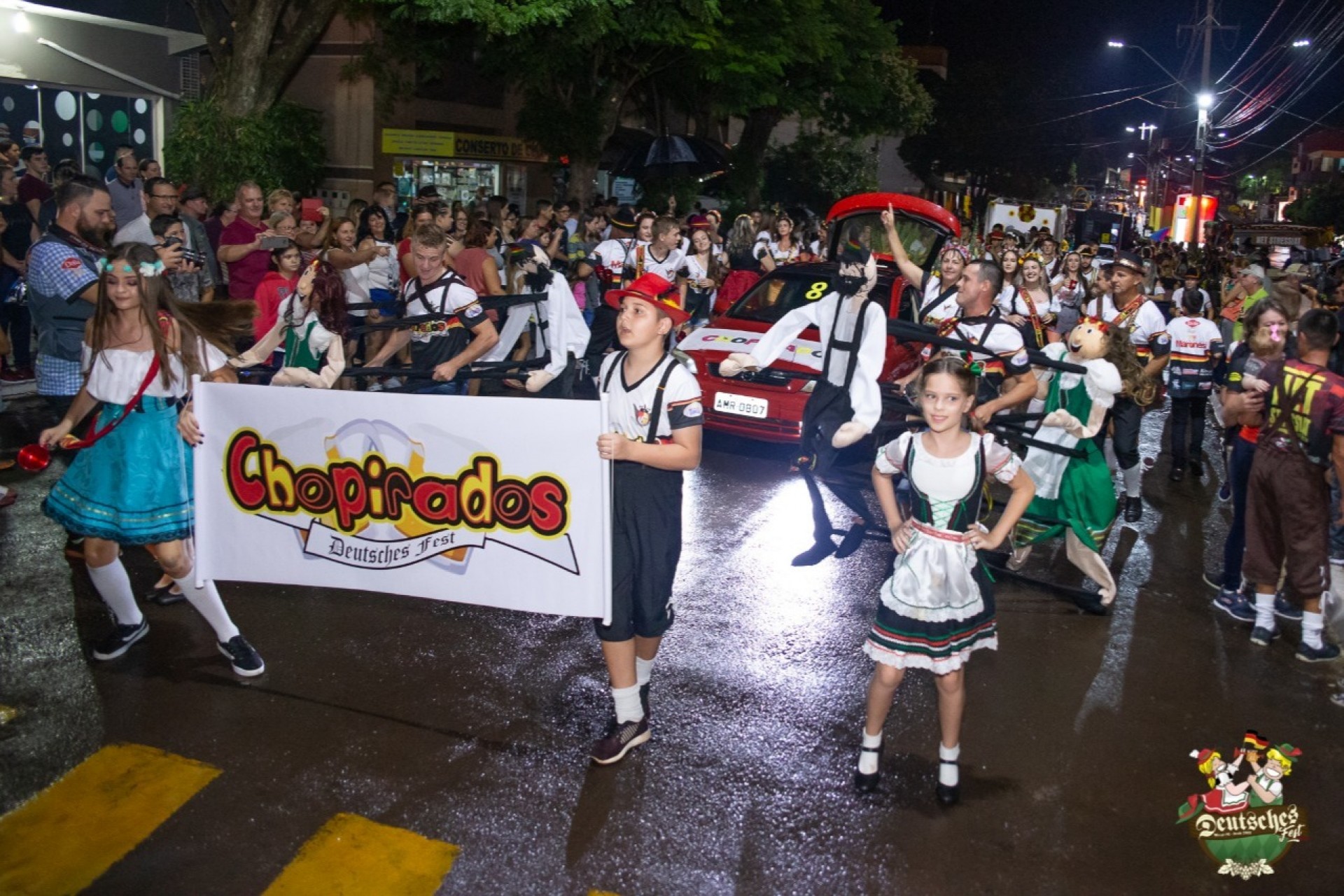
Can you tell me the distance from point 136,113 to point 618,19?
8.61 metres

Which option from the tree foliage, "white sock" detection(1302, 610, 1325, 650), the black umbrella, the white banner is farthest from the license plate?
the tree foliage

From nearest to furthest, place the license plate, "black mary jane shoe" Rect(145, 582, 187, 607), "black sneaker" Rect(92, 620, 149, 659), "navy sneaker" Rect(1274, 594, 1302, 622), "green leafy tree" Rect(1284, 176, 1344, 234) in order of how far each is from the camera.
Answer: "black sneaker" Rect(92, 620, 149, 659) < "black mary jane shoe" Rect(145, 582, 187, 607) < "navy sneaker" Rect(1274, 594, 1302, 622) < the license plate < "green leafy tree" Rect(1284, 176, 1344, 234)

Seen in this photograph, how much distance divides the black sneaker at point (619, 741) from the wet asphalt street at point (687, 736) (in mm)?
78

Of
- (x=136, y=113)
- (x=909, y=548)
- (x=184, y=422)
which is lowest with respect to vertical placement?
(x=909, y=548)

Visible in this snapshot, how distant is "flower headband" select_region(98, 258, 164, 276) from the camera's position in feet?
16.3

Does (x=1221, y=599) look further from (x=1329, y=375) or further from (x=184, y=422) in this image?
(x=184, y=422)

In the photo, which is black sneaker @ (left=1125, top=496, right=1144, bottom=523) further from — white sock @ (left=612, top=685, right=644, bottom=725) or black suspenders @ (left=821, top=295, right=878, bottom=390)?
white sock @ (left=612, top=685, right=644, bottom=725)

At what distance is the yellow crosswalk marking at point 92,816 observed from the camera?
3.84m

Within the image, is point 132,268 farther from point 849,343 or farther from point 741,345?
point 741,345

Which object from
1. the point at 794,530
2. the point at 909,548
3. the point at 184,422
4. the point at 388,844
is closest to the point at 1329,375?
the point at 909,548

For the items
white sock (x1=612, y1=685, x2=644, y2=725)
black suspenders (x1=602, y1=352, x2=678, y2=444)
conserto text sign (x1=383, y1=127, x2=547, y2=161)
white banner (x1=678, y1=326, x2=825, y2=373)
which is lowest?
white sock (x1=612, y1=685, x2=644, y2=725)

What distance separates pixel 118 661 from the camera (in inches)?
213

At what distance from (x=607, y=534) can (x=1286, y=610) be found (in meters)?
4.76

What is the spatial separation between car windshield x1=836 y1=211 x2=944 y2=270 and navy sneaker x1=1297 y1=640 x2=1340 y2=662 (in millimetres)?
4563
